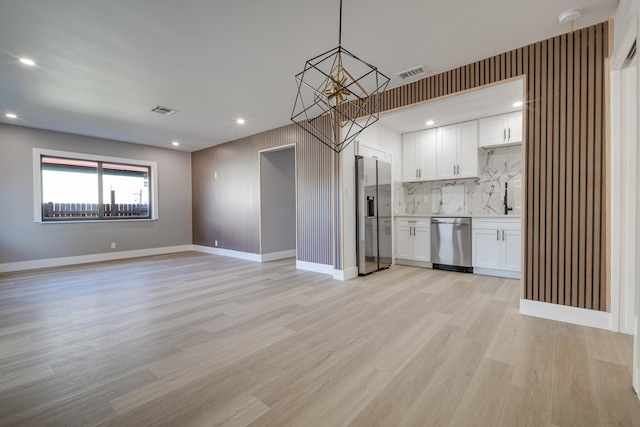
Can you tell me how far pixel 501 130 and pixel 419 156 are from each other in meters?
1.35

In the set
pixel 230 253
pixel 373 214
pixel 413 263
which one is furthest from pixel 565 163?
pixel 230 253

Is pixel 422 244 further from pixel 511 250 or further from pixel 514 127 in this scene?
pixel 514 127

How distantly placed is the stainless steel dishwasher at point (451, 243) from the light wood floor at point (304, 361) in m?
1.03

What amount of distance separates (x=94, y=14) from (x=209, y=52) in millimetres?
901

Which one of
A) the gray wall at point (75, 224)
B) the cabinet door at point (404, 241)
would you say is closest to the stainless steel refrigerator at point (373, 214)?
the cabinet door at point (404, 241)

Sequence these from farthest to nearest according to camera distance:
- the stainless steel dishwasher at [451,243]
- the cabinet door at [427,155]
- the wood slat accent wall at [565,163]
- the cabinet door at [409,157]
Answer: the cabinet door at [409,157]
the cabinet door at [427,155]
the stainless steel dishwasher at [451,243]
the wood slat accent wall at [565,163]

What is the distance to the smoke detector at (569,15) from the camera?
2.23m

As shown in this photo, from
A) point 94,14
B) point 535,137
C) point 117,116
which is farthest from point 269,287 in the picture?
point 117,116

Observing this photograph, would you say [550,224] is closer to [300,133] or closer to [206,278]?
[300,133]

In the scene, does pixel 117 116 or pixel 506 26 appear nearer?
pixel 506 26

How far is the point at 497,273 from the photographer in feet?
14.3

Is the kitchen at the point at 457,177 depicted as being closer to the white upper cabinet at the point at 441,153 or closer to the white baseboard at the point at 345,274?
the white upper cabinet at the point at 441,153

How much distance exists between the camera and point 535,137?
9.07 ft

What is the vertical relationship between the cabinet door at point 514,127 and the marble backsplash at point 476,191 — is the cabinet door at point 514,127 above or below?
above
